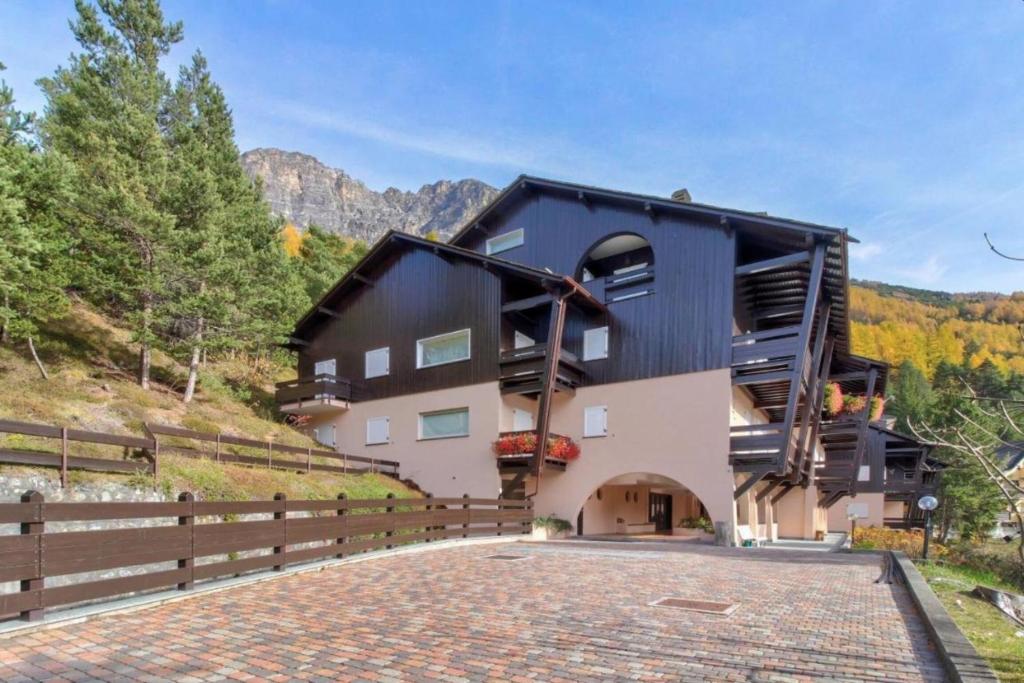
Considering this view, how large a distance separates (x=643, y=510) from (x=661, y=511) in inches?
64.5

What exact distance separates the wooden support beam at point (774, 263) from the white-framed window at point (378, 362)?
42.5ft

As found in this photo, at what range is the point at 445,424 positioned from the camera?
21.2m

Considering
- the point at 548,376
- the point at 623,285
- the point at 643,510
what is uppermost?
the point at 623,285

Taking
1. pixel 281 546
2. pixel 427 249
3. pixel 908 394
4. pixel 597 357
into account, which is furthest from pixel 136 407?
pixel 908 394

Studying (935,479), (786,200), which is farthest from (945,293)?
(786,200)

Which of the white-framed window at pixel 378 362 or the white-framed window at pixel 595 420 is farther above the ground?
the white-framed window at pixel 378 362

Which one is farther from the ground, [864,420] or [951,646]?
[864,420]

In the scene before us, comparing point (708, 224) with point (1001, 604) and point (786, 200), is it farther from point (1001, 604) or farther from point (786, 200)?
point (1001, 604)

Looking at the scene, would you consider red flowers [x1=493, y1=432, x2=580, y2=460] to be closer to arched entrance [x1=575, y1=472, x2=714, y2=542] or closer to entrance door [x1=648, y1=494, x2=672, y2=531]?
arched entrance [x1=575, y1=472, x2=714, y2=542]

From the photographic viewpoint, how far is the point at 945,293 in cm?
11888

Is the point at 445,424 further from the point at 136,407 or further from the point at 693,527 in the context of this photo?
the point at 693,527

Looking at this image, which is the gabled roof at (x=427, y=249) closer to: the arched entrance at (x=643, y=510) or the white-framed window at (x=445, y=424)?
the white-framed window at (x=445, y=424)

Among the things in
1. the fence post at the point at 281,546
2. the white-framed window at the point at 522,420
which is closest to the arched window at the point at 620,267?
the white-framed window at the point at 522,420

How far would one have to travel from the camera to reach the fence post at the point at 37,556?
5.40 meters
